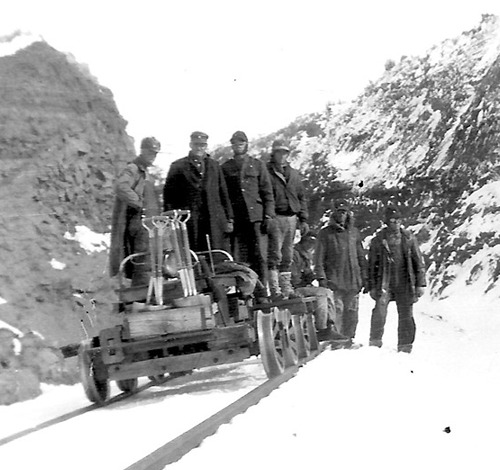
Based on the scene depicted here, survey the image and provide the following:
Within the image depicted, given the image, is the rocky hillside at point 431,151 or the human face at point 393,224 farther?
the rocky hillside at point 431,151

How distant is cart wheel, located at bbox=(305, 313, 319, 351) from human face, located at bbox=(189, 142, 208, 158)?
1973 millimetres

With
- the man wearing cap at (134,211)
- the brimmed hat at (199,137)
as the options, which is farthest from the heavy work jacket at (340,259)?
the man wearing cap at (134,211)

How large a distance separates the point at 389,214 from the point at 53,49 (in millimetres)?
8773

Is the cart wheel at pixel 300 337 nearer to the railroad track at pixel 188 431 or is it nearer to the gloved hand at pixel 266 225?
the railroad track at pixel 188 431

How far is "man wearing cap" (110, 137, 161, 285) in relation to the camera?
6766 millimetres

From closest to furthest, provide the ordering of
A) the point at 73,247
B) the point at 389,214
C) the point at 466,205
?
1. the point at 389,214
2. the point at 73,247
3. the point at 466,205

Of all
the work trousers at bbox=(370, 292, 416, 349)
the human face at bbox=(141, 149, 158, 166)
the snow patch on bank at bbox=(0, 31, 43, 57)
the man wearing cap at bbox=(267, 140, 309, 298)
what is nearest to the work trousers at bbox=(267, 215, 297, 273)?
the man wearing cap at bbox=(267, 140, 309, 298)

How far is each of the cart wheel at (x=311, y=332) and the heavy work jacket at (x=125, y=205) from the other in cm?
210

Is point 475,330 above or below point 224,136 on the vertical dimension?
below

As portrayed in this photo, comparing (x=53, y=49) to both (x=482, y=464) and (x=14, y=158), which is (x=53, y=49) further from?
(x=482, y=464)

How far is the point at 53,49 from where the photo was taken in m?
15.2

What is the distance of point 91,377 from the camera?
6.25m

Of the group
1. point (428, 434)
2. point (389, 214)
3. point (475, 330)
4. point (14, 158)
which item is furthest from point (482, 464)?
point (14, 158)

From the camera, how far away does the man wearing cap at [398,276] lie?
912 cm
